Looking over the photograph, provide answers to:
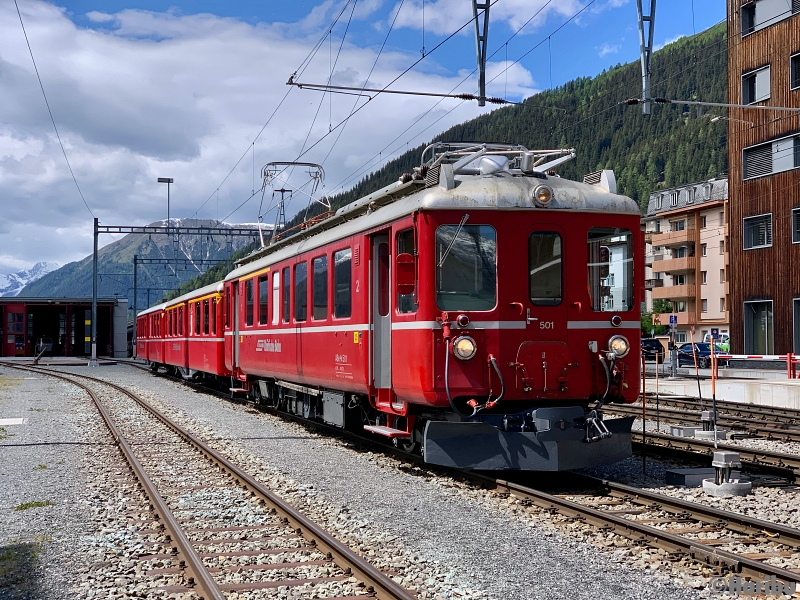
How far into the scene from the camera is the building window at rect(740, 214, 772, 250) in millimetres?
33188

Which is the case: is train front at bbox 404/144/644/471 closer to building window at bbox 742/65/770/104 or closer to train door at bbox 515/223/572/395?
train door at bbox 515/223/572/395

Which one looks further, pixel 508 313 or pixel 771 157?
pixel 771 157

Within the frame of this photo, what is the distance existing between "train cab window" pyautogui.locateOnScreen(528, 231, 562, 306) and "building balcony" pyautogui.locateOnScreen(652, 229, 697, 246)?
2551 inches

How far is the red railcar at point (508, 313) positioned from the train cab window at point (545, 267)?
0.05 feet

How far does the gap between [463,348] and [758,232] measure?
1092 inches

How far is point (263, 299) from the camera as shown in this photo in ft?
56.3

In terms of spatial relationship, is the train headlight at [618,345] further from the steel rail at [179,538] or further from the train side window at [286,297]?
the train side window at [286,297]

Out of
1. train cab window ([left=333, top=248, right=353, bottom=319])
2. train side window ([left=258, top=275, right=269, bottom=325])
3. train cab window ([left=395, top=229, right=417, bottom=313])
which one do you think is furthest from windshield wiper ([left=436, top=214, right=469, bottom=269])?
train side window ([left=258, top=275, right=269, bottom=325])

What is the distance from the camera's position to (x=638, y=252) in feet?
32.7

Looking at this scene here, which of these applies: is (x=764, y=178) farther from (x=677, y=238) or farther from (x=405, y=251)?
(x=677, y=238)

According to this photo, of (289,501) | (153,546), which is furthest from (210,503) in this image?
(153,546)

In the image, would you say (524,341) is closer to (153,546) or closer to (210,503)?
(210,503)

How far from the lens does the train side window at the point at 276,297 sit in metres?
15.7

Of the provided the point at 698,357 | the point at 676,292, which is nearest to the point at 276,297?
the point at 698,357
